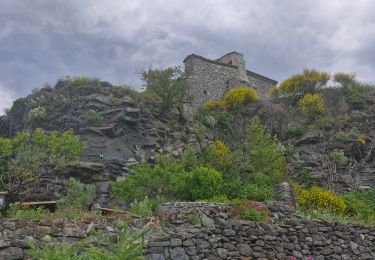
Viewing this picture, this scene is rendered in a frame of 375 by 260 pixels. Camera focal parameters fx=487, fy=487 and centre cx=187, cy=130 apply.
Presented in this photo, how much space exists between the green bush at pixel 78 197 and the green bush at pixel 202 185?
2.96m

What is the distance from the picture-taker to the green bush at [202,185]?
601 inches

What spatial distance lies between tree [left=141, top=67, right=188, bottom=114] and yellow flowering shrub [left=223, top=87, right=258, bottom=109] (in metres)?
2.98

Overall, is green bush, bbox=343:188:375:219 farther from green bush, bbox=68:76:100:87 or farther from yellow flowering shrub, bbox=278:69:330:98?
green bush, bbox=68:76:100:87

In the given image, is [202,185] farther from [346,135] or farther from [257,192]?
[346,135]

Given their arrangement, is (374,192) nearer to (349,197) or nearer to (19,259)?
(349,197)

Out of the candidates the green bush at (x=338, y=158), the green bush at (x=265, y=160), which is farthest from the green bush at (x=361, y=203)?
the green bush at (x=265, y=160)

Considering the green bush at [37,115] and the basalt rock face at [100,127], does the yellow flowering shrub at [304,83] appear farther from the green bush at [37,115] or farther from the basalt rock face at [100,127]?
the green bush at [37,115]

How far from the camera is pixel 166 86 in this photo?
79.2 feet

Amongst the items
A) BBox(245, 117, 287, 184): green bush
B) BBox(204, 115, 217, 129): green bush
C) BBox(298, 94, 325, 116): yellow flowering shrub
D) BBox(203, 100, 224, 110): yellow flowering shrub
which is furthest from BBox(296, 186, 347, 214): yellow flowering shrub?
BBox(203, 100, 224, 110): yellow flowering shrub

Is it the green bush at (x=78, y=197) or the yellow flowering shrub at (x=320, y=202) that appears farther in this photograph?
the yellow flowering shrub at (x=320, y=202)

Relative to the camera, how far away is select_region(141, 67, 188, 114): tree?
24.1m

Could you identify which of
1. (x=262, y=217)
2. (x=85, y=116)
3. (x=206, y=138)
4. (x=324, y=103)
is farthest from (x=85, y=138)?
(x=324, y=103)

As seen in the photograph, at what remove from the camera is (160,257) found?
9.77m

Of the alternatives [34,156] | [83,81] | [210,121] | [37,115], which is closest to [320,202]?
[34,156]
